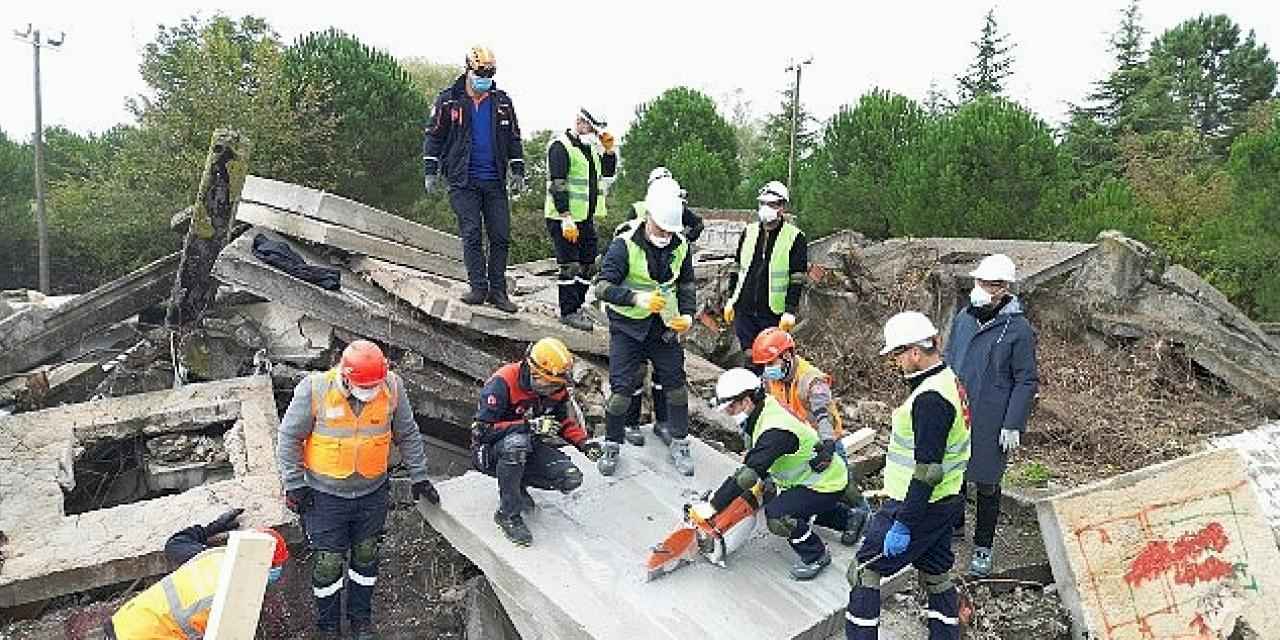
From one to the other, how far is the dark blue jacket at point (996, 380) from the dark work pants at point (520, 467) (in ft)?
7.79

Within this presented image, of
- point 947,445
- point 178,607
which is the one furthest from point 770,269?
point 178,607

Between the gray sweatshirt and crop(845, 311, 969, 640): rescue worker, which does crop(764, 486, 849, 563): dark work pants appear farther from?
the gray sweatshirt

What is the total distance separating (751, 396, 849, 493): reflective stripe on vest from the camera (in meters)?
4.89

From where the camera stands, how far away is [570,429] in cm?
563

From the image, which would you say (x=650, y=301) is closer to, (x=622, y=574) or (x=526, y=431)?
(x=526, y=431)

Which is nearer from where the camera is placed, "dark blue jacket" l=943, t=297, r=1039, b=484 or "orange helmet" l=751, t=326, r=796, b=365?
"orange helmet" l=751, t=326, r=796, b=365

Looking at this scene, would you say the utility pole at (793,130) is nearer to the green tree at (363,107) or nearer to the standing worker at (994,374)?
the green tree at (363,107)

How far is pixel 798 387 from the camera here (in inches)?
218

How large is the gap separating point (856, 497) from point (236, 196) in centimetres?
573

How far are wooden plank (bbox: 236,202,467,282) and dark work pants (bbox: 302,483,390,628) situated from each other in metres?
3.53

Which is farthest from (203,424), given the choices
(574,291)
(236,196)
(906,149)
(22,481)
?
(906,149)

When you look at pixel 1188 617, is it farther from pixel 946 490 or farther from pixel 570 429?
pixel 570 429

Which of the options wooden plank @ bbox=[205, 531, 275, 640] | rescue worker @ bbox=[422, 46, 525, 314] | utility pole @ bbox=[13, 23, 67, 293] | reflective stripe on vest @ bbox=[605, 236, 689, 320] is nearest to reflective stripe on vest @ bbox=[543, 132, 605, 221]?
rescue worker @ bbox=[422, 46, 525, 314]

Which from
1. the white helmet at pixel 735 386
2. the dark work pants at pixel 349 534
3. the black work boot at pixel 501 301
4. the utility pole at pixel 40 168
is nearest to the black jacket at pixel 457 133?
the black work boot at pixel 501 301
